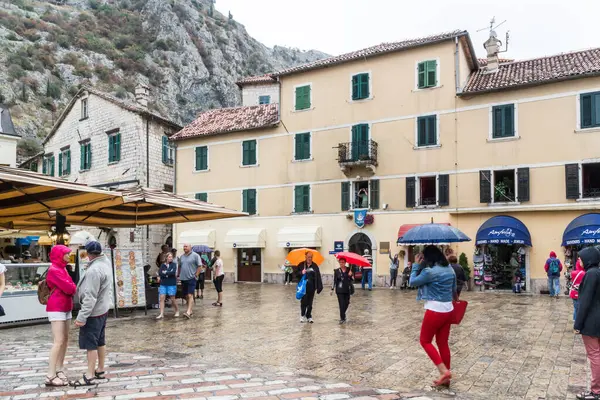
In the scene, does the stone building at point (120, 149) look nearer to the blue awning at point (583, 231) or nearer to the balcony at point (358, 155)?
the balcony at point (358, 155)

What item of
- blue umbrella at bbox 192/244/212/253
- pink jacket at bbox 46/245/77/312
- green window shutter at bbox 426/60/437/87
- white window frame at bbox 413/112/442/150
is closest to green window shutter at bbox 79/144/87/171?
blue umbrella at bbox 192/244/212/253

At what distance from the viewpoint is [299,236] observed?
90.2ft

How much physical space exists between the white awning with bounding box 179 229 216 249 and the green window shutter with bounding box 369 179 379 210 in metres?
10.3

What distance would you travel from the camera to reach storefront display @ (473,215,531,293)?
2191cm

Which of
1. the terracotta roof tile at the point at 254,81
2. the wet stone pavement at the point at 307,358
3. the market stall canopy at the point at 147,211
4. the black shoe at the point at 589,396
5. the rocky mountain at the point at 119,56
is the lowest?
the wet stone pavement at the point at 307,358

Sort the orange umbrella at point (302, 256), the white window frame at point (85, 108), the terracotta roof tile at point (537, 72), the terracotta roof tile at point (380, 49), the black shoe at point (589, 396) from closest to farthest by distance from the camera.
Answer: the black shoe at point (589, 396) < the orange umbrella at point (302, 256) < the terracotta roof tile at point (537, 72) < the terracotta roof tile at point (380, 49) < the white window frame at point (85, 108)

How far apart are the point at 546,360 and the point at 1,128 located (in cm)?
3424

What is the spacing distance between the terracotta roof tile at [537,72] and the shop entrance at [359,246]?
27.9 feet

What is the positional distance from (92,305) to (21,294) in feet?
23.0

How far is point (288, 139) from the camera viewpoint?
29.0 m

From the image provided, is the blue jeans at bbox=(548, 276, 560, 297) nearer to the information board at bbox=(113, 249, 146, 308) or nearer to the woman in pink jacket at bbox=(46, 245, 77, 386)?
the information board at bbox=(113, 249, 146, 308)

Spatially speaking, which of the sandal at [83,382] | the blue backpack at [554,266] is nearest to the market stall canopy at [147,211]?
the sandal at [83,382]

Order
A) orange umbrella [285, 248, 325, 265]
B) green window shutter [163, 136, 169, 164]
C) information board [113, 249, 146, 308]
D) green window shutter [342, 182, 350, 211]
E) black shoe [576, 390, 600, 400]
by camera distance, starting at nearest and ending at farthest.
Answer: black shoe [576, 390, 600, 400]
orange umbrella [285, 248, 325, 265]
information board [113, 249, 146, 308]
green window shutter [342, 182, 350, 211]
green window shutter [163, 136, 169, 164]

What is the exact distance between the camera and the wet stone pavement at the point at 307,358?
627 cm
